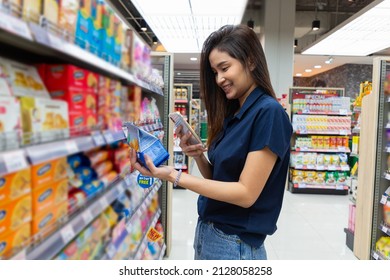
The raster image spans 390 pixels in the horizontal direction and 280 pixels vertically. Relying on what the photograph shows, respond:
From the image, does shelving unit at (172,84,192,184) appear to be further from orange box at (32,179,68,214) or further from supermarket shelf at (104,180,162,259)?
orange box at (32,179,68,214)

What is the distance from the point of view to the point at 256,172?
3.76ft

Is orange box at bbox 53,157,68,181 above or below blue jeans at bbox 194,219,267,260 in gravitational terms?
above

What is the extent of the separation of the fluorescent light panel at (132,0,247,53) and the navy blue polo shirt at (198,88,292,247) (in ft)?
13.0

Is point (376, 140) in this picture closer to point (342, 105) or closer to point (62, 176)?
point (62, 176)

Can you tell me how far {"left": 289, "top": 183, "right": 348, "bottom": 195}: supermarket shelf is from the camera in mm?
5973

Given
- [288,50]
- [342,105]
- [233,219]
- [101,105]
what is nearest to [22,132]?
[101,105]

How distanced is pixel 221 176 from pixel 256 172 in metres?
0.17

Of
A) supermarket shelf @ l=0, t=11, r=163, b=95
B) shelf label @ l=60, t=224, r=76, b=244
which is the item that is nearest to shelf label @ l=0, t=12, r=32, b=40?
supermarket shelf @ l=0, t=11, r=163, b=95

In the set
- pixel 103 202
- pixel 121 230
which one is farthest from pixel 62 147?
pixel 121 230

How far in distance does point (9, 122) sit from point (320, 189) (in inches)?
227

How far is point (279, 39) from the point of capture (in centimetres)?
748

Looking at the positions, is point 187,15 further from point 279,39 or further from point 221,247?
point 221,247

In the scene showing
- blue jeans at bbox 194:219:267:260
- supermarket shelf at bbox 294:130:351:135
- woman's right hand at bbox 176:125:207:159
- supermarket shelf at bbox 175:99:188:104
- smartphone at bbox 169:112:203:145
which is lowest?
blue jeans at bbox 194:219:267:260

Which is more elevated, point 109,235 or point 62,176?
point 62,176
